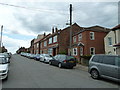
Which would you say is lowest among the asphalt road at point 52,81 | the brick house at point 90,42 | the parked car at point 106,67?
the asphalt road at point 52,81

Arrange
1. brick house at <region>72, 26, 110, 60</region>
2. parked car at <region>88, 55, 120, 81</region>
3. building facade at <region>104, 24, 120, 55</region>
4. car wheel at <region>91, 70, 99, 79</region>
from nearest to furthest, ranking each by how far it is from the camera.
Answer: parked car at <region>88, 55, 120, 81</region> → car wheel at <region>91, 70, 99, 79</region> → building facade at <region>104, 24, 120, 55</region> → brick house at <region>72, 26, 110, 60</region>

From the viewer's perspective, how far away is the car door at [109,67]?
7.07 m

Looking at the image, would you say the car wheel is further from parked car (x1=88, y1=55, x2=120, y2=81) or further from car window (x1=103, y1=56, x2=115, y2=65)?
car window (x1=103, y1=56, x2=115, y2=65)

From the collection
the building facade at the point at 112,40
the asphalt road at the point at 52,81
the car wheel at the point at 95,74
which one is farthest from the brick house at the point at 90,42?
the car wheel at the point at 95,74

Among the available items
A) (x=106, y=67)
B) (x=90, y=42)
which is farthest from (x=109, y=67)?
(x=90, y=42)

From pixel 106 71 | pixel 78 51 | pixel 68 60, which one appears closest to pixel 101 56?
pixel 106 71

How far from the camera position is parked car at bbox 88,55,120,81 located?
23.1 feet

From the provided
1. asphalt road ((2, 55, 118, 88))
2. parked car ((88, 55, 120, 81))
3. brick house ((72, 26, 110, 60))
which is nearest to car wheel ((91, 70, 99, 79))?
parked car ((88, 55, 120, 81))

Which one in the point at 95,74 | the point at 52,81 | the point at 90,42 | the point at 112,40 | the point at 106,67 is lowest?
the point at 52,81

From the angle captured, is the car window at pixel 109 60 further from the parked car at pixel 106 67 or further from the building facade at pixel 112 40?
the building facade at pixel 112 40

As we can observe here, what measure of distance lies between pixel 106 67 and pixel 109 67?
0.71 ft

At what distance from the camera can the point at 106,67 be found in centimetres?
758

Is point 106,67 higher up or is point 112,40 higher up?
point 112,40

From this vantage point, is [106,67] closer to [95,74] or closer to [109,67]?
[109,67]
